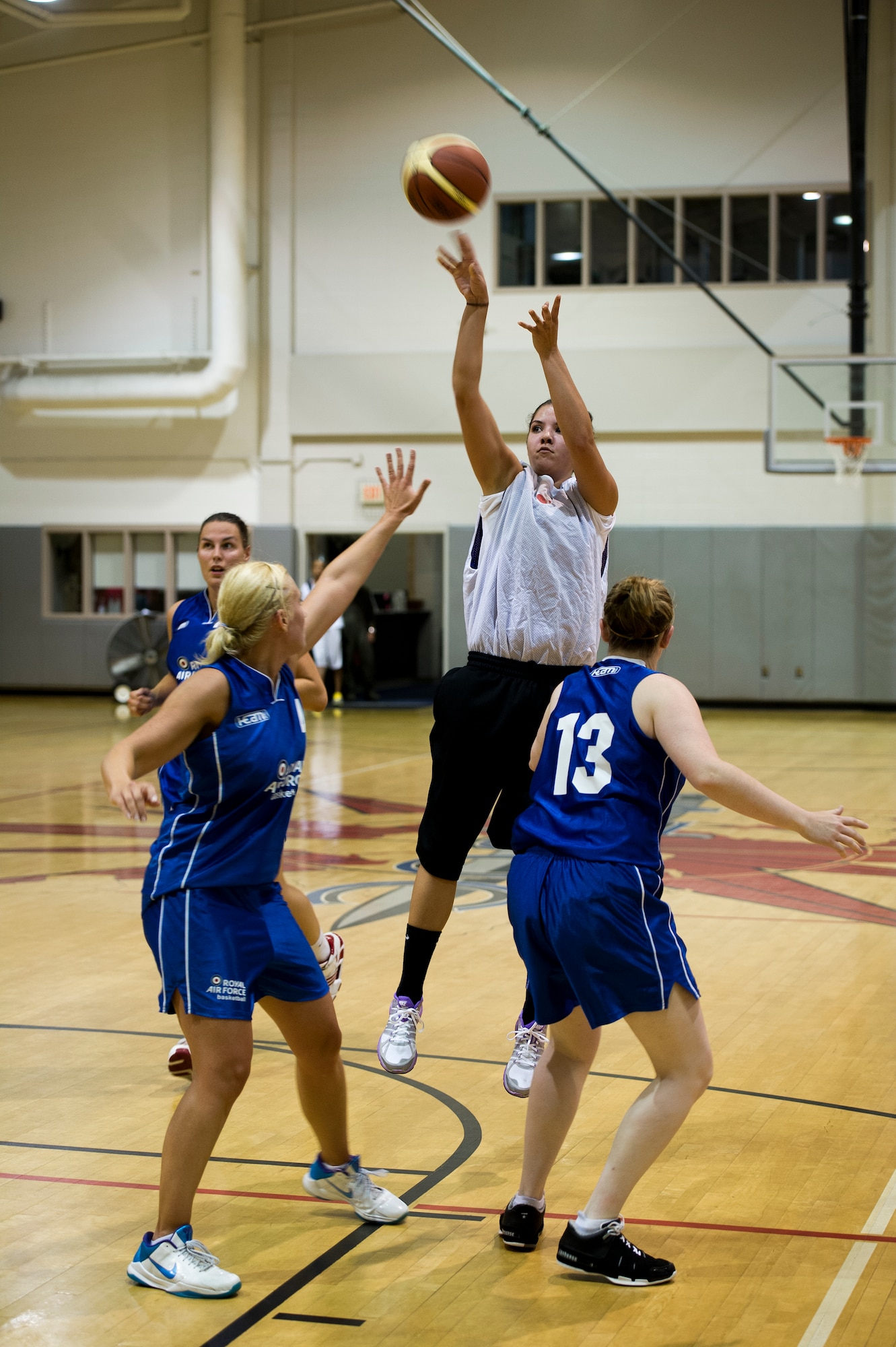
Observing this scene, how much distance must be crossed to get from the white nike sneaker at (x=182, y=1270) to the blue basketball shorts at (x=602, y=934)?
888mm

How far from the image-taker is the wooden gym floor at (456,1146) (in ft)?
9.17

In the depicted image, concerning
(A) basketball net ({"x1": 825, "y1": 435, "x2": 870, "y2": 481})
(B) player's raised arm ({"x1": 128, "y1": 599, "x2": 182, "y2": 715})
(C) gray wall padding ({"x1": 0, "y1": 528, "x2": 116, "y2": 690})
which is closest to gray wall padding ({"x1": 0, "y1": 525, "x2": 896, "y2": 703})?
(A) basketball net ({"x1": 825, "y1": 435, "x2": 870, "y2": 481})

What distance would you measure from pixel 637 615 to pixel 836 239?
16205 millimetres

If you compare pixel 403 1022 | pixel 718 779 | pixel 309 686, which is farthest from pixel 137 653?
pixel 718 779

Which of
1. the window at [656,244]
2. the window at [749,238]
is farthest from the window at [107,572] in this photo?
the window at [749,238]

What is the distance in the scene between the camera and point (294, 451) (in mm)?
19250

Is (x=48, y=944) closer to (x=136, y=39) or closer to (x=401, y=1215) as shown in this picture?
(x=401, y=1215)

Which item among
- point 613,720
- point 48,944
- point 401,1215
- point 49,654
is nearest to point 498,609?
point 613,720

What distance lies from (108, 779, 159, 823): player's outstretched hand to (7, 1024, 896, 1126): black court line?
1427mm

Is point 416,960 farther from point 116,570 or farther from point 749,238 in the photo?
point 116,570

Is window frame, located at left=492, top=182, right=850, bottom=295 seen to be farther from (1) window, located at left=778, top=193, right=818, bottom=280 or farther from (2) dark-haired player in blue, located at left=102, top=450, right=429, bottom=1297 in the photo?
(2) dark-haired player in blue, located at left=102, top=450, right=429, bottom=1297

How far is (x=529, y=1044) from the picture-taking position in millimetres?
3963

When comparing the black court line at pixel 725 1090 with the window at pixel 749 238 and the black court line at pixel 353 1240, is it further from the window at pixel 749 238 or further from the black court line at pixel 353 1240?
the window at pixel 749 238

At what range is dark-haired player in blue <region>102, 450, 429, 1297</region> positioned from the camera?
2.85m
